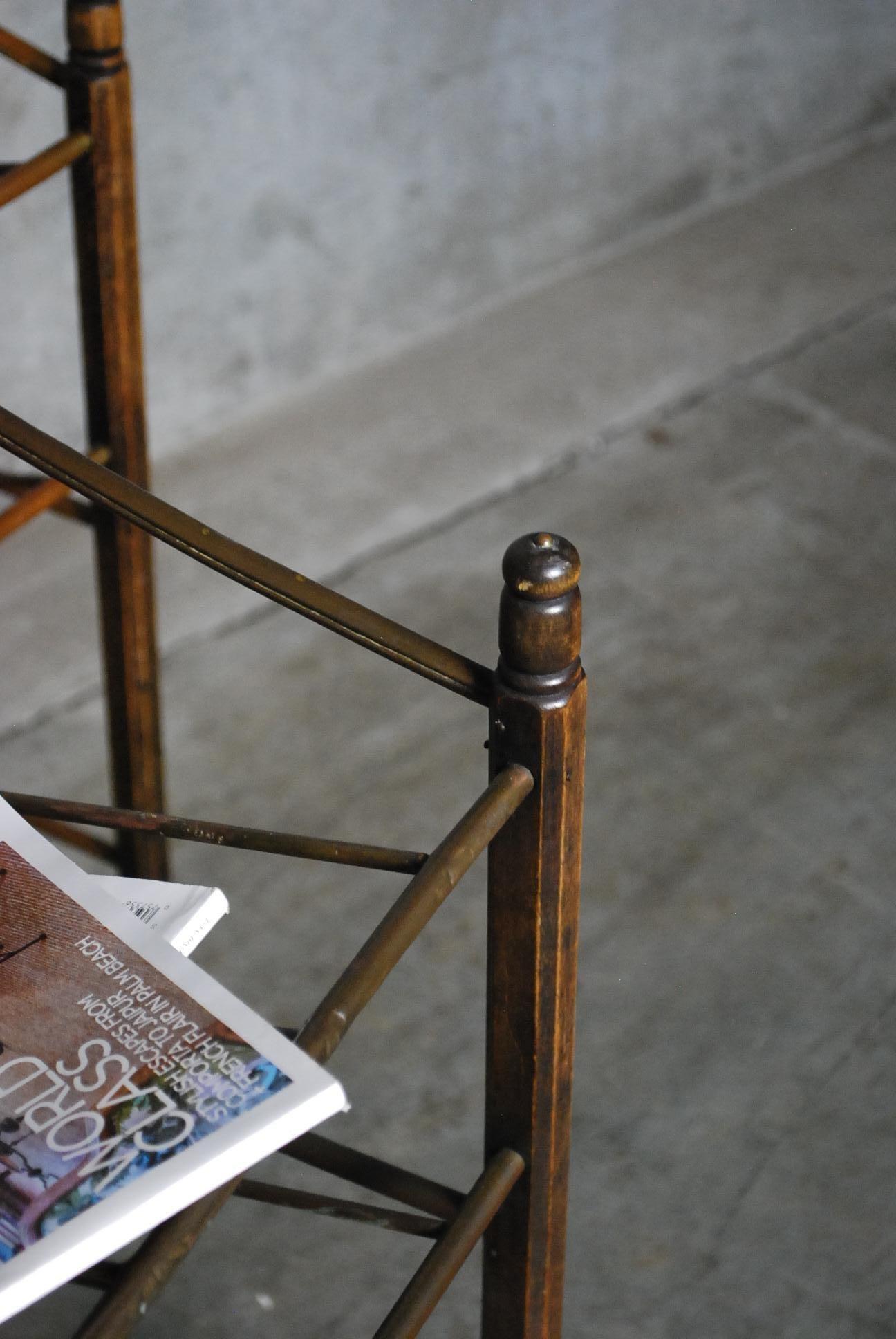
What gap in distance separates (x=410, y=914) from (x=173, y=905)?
0.15 metres

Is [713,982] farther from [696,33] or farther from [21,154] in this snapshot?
[696,33]

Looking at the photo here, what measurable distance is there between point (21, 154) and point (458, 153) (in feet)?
3.25

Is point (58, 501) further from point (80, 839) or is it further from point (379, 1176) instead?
point (379, 1176)

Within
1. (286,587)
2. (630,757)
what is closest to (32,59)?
(286,587)

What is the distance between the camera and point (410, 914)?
0.70 meters

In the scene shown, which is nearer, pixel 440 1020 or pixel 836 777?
pixel 440 1020

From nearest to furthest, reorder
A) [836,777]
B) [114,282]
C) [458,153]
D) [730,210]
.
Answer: [114,282] → [836,777] → [458,153] → [730,210]

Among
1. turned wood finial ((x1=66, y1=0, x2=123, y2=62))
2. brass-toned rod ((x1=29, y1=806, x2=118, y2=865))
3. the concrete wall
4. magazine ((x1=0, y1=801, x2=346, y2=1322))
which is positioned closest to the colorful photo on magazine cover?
magazine ((x1=0, y1=801, x2=346, y2=1322))

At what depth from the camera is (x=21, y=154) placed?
231 cm

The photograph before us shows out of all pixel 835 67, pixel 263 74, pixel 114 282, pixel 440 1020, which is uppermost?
pixel 114 282

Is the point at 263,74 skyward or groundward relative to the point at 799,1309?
skyward

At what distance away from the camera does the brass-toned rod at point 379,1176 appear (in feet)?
2.94

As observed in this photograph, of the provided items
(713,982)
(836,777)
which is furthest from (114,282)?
(836,777)

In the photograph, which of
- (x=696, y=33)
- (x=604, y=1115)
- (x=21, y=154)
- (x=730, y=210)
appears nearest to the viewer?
(x=604, y=1115)
